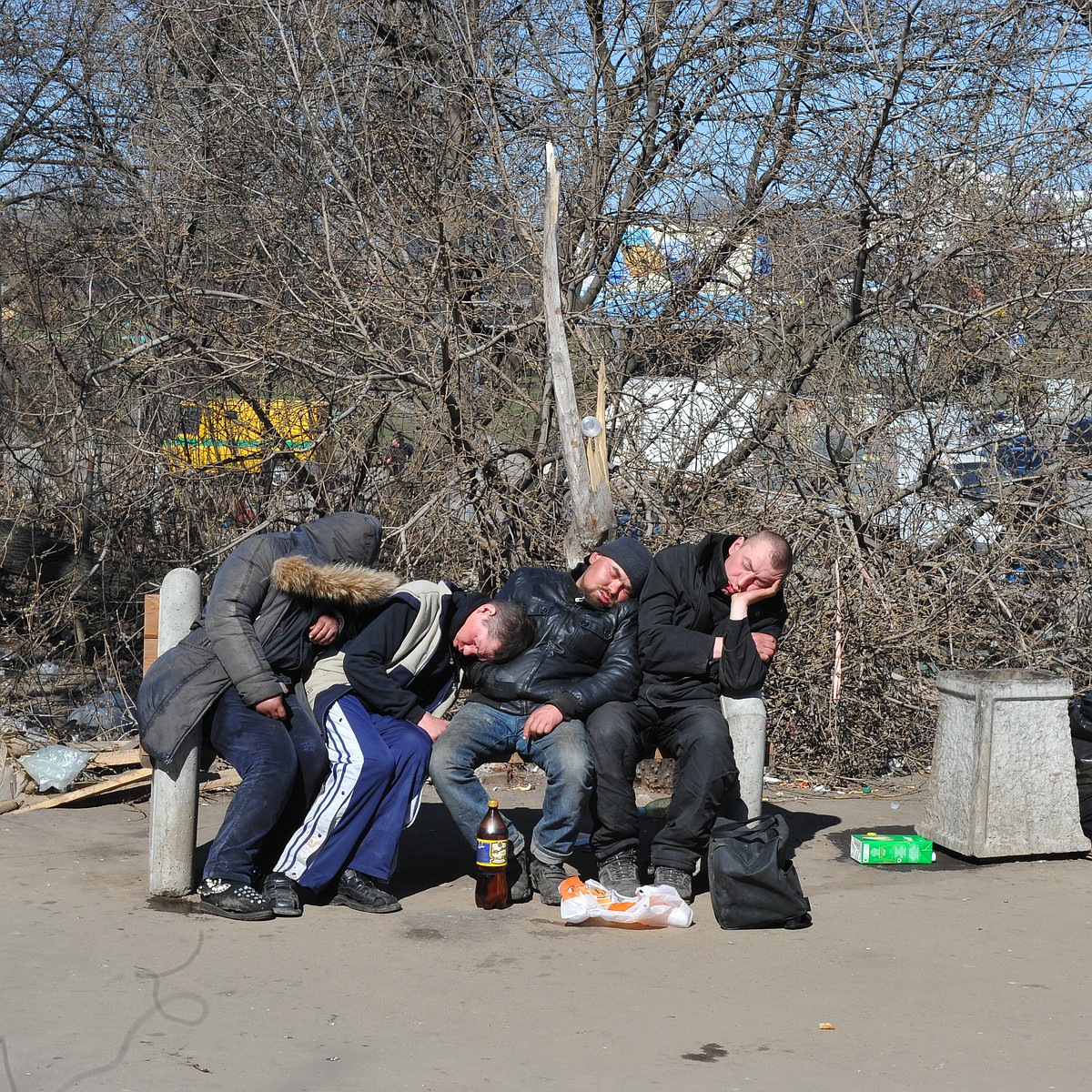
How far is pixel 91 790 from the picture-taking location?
5879 mm

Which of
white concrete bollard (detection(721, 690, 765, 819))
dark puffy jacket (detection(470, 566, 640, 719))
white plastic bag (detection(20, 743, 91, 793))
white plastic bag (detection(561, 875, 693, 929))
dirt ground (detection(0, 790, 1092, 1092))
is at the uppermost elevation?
dark puffy jacket (detection(470, 566, 640, 719))

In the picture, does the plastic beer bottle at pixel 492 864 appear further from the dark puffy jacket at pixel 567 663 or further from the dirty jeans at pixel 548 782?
the dark puffy jacket at pixel 567 663

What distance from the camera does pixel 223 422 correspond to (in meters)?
8.02

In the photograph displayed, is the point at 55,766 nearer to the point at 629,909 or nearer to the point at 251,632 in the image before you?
the point at 251,632

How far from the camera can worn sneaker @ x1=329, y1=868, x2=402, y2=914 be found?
4559mm

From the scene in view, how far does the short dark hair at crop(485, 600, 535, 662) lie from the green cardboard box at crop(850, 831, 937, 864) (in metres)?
1.64

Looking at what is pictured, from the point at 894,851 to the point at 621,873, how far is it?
1243 mm

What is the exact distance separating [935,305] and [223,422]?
169 inches

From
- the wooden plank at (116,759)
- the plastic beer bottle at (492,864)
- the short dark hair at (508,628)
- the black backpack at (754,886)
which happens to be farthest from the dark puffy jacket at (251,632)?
the wooden plank at (116,759)

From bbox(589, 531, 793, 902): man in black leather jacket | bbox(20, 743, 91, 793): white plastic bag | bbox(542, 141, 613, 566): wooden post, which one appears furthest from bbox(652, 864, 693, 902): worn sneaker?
bbox(20, 743, 91, 793): white plastic bag

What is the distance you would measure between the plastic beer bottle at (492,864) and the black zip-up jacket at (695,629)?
0.85 meters

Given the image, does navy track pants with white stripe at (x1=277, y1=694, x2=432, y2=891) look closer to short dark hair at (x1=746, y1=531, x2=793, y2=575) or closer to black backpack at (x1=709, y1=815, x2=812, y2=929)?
black backpack at (x1=709, y1=815, x2=812, y2=929)

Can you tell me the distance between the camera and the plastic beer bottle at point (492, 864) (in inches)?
182

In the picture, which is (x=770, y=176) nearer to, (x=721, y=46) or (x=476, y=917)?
(x=721, y=46)
